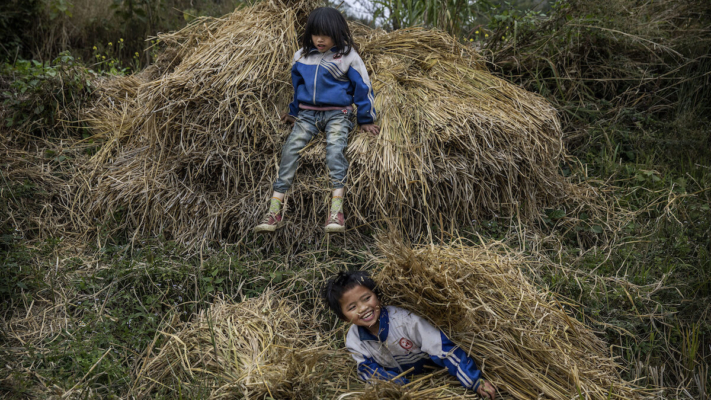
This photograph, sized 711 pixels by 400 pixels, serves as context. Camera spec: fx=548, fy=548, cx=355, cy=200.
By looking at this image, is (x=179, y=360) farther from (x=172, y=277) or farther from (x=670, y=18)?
(x=670, y=18)

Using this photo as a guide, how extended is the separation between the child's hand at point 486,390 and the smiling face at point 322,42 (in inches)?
87.6

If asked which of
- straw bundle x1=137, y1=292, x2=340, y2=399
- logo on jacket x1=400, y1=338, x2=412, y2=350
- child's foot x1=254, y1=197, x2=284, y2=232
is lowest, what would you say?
straw bundle x1=137, y1=292, x2=340, y2=399

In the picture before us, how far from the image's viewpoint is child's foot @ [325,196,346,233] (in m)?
3.25

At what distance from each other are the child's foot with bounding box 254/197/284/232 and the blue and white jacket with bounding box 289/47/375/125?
0.72m

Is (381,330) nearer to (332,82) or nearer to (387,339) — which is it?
(387,339)

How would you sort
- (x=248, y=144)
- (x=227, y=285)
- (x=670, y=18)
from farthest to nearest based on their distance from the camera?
(x=670, y=18) < (x=248, y=144) < (x=227, y=285)

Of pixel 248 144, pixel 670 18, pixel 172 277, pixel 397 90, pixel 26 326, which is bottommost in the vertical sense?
pixel 26 326

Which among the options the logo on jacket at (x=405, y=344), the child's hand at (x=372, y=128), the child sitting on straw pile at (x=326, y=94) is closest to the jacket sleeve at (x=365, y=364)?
the logo on jacket at (x=405, y=344)

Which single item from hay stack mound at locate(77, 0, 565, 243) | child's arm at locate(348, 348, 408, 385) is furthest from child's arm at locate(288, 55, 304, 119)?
child's arm at locate(348, 348, 408, 385)

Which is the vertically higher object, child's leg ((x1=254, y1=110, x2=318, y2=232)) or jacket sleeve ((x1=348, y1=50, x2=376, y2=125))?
jacket sleeve ((x1=348, y1=50, x2=376, y2=125))

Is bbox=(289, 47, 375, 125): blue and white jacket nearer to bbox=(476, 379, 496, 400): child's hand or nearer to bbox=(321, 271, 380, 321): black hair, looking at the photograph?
bbox=(321, 271, 380, 321): black hair

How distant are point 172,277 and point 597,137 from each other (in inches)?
139

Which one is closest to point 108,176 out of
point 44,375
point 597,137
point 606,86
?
point 44,375

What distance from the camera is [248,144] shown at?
357 centimetres
